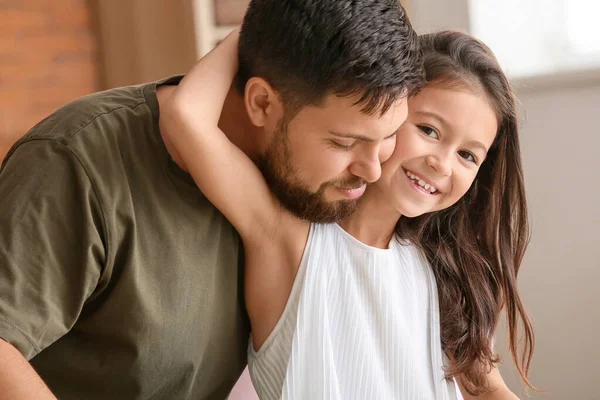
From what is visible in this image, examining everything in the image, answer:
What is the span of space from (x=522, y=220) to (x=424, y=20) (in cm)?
102

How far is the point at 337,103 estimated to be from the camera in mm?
1286

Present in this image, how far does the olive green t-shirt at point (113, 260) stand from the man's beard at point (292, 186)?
0.10 metres

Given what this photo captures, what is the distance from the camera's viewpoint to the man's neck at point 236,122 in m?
1.44

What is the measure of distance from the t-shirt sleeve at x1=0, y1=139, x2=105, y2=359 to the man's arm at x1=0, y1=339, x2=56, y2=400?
0.02 metres

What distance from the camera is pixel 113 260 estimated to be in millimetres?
1259

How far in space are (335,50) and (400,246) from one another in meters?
0.48

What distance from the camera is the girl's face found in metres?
1.46

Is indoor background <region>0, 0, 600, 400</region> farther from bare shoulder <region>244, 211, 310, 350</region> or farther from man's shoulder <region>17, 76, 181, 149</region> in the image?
man's shoulder <region>17, 76, 181, 149</region>

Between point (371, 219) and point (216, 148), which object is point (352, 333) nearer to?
point (371, 219)

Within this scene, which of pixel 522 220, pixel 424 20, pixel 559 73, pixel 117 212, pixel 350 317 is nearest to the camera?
pixel 117 212

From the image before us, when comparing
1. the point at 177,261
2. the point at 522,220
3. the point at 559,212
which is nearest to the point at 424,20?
the point at 559,212

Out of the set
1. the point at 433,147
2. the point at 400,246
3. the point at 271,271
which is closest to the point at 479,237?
the point at 400,246

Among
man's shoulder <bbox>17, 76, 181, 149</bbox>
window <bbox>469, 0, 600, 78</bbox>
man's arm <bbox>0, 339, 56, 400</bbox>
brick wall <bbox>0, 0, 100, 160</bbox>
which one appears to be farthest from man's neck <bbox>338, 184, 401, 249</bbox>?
brick wall <bbox>0, 0, 100, 160</bbox>

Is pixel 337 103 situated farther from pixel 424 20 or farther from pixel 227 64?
pixel 424 20
